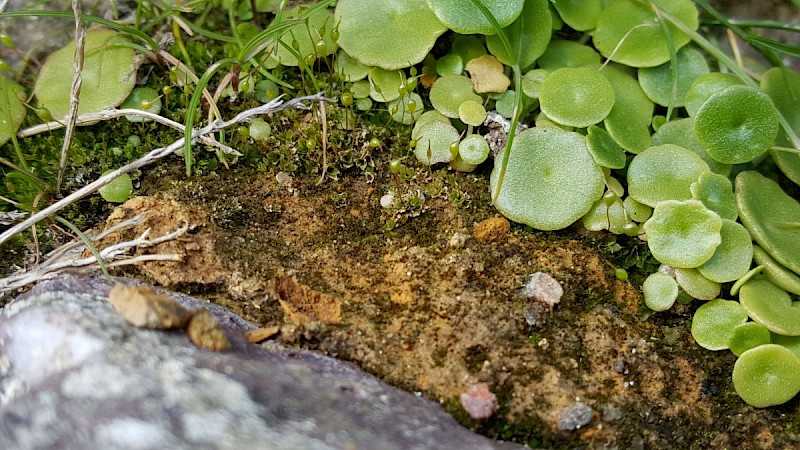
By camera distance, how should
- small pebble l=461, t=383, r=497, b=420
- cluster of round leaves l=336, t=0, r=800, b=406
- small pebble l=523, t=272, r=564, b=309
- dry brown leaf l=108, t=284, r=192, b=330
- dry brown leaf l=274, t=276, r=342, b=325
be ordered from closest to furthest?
dry brown leaf l=108, t=284, r=192, b=330 → small pebble l=461, t=383, r=497, b=420 → dry brown leaf l=274, t=276, r=342, b=325 → small pebble l=523, t=272, r=564, b=309 → cluster of round leaves l=336, t=0, r=800, b=406

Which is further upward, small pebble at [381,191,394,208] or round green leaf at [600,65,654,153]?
small pebble at [381,191,394,208]

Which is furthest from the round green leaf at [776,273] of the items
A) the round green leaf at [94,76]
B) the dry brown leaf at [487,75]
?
the round green leaf at [94,76]

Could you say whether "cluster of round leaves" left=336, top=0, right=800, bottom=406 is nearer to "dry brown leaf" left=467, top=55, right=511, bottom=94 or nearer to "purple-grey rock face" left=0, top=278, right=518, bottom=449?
"dry brown leaf" left=467, top=55, right=511, bottom=94

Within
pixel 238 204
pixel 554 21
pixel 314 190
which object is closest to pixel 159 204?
pixel 238 204

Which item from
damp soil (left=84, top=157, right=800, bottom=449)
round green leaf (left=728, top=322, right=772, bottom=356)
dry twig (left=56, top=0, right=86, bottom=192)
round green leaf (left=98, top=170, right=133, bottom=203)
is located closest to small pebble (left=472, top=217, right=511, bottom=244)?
damp soil (left=84, top=157, right=800, bottom=449)

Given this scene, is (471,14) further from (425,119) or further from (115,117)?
(115,117)

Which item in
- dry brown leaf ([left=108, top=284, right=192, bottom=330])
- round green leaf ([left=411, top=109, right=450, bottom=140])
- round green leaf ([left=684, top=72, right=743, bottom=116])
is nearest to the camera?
dry brown leaf ([left=108, top=284, right=192, bottom=330])
